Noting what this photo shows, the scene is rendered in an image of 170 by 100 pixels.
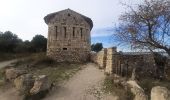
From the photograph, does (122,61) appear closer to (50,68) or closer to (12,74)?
(50,68)

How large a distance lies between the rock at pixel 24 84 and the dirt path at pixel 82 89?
65.1 inches

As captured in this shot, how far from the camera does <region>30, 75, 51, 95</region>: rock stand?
19364 millimetres

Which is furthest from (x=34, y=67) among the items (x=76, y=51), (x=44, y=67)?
(x=76, y=51)

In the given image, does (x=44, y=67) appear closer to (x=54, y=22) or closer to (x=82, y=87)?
(x=54, y=22)

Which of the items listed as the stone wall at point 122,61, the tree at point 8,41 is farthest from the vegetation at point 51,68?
the tree at point 8,41

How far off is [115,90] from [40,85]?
4.57 meters

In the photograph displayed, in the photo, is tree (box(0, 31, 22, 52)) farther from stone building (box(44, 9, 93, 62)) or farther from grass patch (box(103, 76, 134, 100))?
grass patch (box(103, 76, 134, 100))

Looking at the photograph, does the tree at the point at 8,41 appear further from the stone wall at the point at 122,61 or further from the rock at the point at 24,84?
the rock at the point at 24,84

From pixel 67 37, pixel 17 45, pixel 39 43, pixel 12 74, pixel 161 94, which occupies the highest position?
pixel 67 37

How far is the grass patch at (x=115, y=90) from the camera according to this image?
56.8 ft

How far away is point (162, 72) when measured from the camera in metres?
24.6

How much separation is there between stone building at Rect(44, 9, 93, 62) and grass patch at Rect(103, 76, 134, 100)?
9871 millimetres

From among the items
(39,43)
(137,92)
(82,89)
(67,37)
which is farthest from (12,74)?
(39,43)

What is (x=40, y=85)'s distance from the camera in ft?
63.8
